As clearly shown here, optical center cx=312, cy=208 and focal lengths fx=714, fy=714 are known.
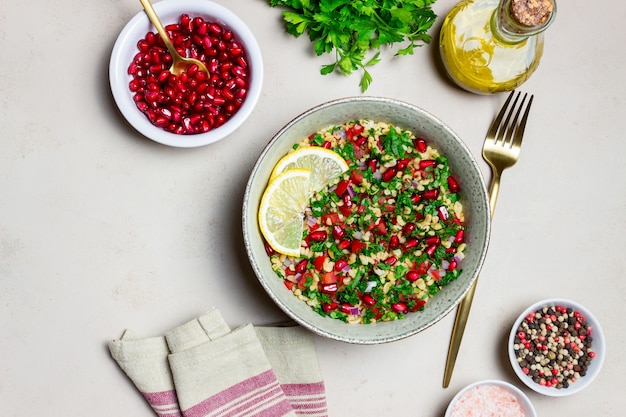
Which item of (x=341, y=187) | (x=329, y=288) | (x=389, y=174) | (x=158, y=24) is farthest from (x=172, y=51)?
(x=329, y=288)

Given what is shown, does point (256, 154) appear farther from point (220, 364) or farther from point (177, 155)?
point (220, 364)

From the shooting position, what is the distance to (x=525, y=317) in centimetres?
236

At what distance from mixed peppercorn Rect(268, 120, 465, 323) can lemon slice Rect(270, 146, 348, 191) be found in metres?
0.03

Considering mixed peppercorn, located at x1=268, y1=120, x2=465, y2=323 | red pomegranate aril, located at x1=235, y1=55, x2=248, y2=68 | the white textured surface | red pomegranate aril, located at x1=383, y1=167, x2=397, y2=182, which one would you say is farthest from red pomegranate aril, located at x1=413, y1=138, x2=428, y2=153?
red pomegranate aril, located at x1=235, y1=55, x2=248, y2=68

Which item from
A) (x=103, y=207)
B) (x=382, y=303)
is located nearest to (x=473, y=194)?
(x=382, y=303)

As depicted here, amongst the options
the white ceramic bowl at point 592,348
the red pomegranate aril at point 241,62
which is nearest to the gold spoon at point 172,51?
the red pomegranate aril at point 241,62

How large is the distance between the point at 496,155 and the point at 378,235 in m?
0.51

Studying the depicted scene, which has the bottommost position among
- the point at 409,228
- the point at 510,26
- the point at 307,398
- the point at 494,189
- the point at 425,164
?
the point at 307,398

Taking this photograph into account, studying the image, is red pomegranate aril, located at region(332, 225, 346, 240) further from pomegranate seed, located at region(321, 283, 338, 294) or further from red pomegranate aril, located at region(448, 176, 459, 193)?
red pomegranate aril, located at region(448, 176, 459, 193)

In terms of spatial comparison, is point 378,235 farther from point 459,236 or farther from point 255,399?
point 255,399

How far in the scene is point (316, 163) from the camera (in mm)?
2207

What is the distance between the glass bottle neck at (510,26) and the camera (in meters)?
2.05

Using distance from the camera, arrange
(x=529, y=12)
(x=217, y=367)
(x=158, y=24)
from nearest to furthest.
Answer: (x=529, y=12) < (x=158, y=24) < (x=217, y=367)

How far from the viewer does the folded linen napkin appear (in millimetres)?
2262
